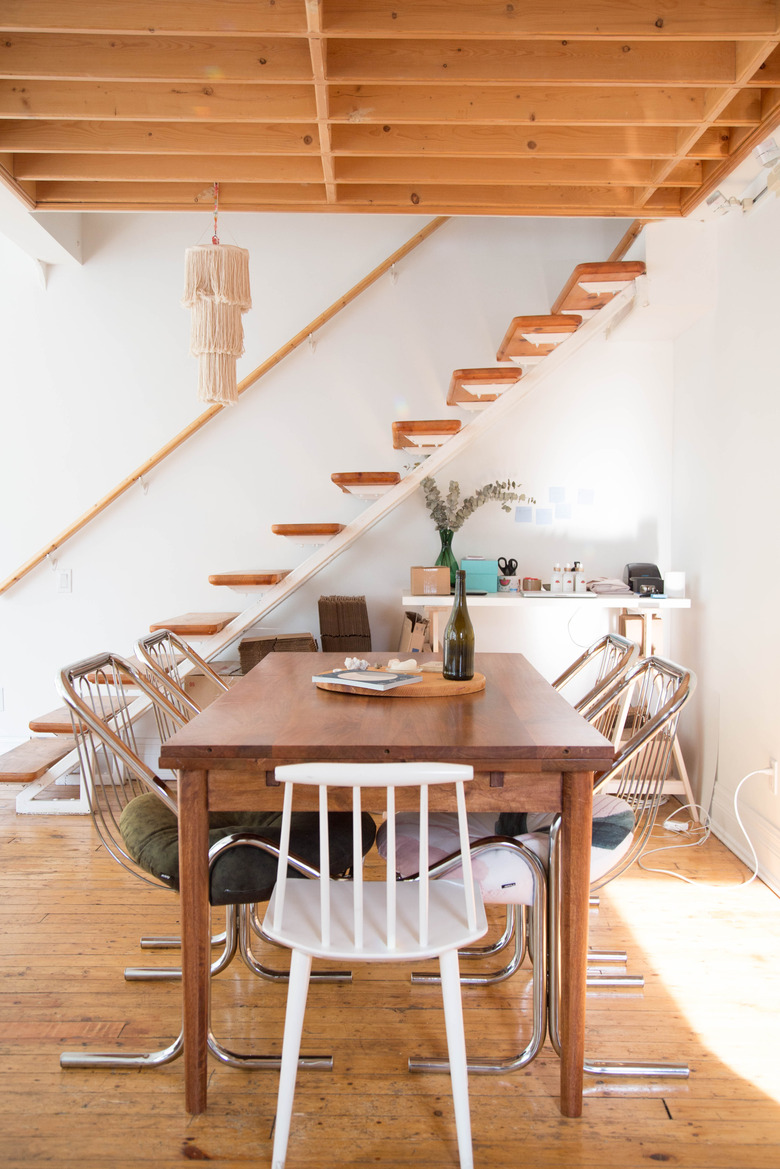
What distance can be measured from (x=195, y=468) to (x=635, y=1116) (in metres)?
3.72

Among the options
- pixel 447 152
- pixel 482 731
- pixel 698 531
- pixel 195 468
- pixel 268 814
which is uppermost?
pixel 447 152

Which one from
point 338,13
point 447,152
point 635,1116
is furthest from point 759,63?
point 635,1116

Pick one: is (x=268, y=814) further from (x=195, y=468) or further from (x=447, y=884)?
(x=195, y=468)

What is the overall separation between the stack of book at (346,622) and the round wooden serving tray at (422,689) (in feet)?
6.32

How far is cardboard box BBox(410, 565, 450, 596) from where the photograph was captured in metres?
4.09

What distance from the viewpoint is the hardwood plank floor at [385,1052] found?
1.78 m

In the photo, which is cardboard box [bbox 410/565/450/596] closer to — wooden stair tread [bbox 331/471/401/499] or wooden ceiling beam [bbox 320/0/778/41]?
wooden stair tread [bbox 331/471/401/499]

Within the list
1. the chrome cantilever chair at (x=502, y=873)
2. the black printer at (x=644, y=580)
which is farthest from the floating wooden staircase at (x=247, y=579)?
the chrome cantilever chair at (x=502, y=873)

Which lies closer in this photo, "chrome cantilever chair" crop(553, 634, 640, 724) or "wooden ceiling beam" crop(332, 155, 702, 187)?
"chrome cantilever chair" crop(553, 634, 640, 724)

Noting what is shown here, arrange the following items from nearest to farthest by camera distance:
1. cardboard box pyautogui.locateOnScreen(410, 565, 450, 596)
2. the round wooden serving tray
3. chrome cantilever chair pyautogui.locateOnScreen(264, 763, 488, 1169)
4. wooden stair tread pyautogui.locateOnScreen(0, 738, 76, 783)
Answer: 1. chrome cantilever chair pyautogui.locateOnScreen(264, 763, 488, 1169)
2. the round wooden serving tray
3. wooden stair tread pyautogui.locateOnScreen(0, 738, 76, 783)
4. cardboard box pyautogui.locateOnScreen(410, 565, 450, 596)

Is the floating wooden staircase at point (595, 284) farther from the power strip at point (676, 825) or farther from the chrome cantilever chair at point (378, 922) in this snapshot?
the chrome cantilever chair at point (378, 922)

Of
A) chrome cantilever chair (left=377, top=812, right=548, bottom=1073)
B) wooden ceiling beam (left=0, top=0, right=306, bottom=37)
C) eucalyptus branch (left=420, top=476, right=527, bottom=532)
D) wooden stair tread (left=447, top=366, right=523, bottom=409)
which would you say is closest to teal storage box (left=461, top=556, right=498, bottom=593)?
eucalyptus branch (left=420, top=476, right=527, bottom=532)

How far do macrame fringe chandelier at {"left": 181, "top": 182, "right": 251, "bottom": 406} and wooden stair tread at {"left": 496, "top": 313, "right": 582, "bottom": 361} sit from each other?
1313 millimetres

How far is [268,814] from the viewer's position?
239cm
